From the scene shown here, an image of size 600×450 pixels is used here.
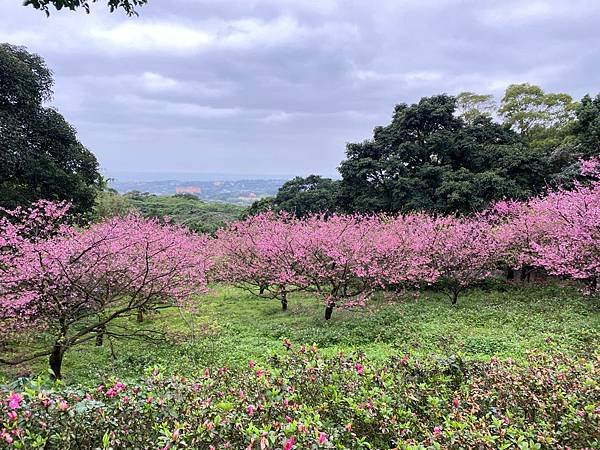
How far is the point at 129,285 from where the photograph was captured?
29.3ft

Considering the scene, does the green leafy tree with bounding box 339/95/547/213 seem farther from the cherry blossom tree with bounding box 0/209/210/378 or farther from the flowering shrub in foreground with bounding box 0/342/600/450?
the flowering shrub in foreground with bounding box 0/342/600/450

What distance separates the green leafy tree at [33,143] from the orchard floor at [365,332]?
243 inches

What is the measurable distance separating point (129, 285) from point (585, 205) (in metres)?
13.3

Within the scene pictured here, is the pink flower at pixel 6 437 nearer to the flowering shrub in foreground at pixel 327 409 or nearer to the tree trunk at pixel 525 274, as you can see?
the flowering shrub in foreground at pixel 327 409

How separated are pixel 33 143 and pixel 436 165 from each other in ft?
63.0

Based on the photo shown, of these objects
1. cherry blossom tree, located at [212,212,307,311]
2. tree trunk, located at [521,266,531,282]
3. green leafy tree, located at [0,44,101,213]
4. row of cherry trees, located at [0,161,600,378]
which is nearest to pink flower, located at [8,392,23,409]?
row of cherry trees, located at [0,161,600,378]

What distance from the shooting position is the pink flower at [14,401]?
2377 millimetres

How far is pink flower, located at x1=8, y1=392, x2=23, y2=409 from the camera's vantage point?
2377 millimetres

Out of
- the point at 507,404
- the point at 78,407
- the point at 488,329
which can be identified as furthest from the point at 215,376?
the point at 488,329

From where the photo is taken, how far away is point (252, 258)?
16016 mm

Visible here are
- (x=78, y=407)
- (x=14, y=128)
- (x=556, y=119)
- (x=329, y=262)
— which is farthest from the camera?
(x=556, y=119)

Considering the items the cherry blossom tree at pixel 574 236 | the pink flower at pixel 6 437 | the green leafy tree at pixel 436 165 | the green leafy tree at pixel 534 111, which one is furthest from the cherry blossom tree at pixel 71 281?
the green leafy tree at pixel 534 111

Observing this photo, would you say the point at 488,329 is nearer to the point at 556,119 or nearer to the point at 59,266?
the point at 59,266

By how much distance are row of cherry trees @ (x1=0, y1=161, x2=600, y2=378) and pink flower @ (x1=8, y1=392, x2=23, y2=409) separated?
4.81 m
